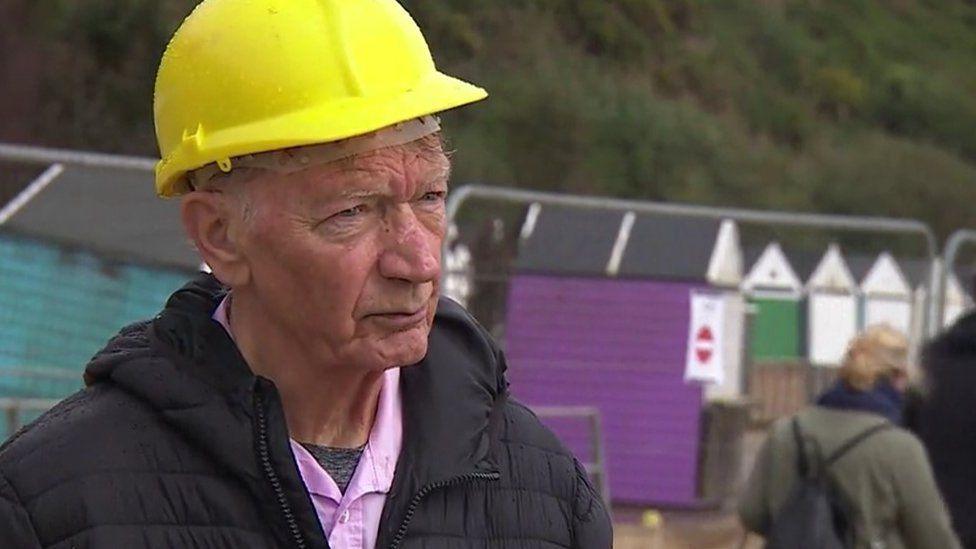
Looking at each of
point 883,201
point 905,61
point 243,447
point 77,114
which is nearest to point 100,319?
point 243,447

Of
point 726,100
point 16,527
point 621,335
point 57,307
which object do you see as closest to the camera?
point 16,527

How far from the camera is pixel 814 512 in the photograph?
18.6ft

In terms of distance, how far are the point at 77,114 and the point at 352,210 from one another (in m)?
15.5

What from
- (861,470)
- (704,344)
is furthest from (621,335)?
(861,470)

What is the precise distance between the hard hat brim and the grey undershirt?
28 cm

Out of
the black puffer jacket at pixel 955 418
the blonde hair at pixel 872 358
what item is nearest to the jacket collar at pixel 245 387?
the blonde hair at pixel 872 358

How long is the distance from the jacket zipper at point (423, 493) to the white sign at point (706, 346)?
6.70m

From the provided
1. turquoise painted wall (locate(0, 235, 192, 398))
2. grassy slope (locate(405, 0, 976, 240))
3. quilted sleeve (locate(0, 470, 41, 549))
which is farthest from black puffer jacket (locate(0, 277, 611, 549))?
A: grassy slope (locate(405, 0, 976, 240))

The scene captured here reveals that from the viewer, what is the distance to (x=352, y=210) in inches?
66.1

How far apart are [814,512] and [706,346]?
289 centimetres

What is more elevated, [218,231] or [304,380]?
[218,231]

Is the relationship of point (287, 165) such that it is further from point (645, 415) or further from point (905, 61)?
point (905, 61)

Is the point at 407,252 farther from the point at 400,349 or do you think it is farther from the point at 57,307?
the point at 57,307

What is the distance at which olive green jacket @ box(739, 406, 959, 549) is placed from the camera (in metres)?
5.68
